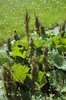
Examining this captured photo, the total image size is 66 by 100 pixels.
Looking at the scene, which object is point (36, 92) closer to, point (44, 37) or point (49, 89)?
point (49, 89)

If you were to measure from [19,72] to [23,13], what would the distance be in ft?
28.3

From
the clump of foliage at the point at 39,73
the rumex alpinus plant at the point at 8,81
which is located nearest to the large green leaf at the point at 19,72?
the clump of foliage at the point at 39,73

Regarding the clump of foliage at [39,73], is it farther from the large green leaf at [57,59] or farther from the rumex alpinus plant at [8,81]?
the rumex alpinus plant at [8,81]

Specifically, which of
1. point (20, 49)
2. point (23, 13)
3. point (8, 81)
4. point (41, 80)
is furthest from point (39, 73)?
point (23, 13)

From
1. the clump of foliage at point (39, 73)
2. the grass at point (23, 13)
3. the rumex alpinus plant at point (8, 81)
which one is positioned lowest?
the grass at point (23, 13)

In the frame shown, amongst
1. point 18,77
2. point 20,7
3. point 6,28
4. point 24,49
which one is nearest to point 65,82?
point 18,77

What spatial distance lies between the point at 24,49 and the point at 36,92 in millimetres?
1362

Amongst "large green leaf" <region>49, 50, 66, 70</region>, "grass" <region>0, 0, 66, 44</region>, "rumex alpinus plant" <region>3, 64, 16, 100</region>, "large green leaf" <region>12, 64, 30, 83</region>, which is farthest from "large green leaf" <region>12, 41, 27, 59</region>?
"grass" <region>0, 0, 66, 44</region>

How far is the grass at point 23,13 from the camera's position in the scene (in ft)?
43.9

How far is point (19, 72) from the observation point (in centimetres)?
620

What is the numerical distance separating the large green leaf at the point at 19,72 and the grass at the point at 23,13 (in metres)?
5.52

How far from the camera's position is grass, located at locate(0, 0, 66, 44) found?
43.9ft

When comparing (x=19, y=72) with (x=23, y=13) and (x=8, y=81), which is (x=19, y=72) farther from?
(x=23, y=13)

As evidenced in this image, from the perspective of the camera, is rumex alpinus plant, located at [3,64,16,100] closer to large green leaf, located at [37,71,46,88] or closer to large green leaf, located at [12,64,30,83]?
large green leaf, located at [12,64,30,83]
